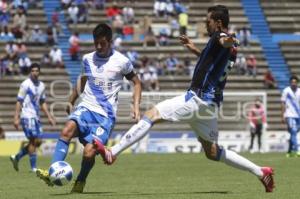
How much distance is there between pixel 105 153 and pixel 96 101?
1.76 m

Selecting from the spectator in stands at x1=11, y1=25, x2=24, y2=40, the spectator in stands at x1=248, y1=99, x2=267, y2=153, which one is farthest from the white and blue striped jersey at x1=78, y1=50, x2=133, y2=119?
the spectator in stands at x1=11, y1=25, x2=24, y2=40

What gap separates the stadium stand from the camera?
144 feet

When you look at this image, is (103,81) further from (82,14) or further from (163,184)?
(82,14)

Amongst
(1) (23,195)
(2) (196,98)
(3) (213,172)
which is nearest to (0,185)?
(1) (23,195)

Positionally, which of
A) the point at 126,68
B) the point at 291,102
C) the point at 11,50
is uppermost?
the point at 126,68

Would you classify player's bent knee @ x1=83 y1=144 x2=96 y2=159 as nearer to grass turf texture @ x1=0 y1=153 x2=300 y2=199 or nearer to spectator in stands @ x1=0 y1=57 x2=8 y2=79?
grass turf texture @ x1=0 y1=153 x2=300 y2=199

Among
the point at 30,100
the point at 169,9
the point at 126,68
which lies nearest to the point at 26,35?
the point at 169,9

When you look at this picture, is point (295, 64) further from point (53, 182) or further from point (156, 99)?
point (53, 182)

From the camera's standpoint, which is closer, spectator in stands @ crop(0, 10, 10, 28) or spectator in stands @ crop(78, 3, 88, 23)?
spectator in stands @ crop(0, 10, 10, 28)

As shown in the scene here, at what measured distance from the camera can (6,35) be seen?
159 ft

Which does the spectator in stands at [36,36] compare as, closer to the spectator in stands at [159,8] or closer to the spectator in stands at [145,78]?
the spectator in stands at [145,78]

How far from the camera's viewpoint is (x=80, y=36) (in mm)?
50250

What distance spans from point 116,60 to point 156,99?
29.5 metres

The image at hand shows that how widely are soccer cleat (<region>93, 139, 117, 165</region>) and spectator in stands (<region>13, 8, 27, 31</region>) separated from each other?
120 ft
